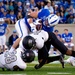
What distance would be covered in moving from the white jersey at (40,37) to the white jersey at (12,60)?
177mm

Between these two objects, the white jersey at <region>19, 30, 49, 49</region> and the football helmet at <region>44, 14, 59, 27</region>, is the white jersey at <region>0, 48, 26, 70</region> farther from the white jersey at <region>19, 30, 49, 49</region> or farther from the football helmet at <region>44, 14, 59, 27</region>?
the football helmet at <region>44, 14, 59, 27</region>

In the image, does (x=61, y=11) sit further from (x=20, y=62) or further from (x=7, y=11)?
(x=20, y=62)

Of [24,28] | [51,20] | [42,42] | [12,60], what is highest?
[51,20]

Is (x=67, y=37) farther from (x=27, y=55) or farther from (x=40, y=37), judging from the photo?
(x=27, y=55)

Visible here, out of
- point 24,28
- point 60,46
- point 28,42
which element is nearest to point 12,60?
point 28,42

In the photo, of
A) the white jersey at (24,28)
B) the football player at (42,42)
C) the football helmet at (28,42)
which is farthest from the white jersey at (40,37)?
the white jersey at (24,28)

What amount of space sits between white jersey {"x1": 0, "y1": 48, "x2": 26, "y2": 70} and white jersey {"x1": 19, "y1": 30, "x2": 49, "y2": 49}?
18cm

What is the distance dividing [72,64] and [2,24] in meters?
5.81

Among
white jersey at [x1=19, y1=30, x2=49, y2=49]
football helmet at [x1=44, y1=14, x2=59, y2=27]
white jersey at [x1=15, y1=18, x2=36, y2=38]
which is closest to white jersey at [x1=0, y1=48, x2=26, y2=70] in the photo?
white jersey at [x1=19, y1=30, x2=49, y2=49]

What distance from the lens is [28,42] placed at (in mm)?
6965

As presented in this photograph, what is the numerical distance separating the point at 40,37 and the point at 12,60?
651 millimetres

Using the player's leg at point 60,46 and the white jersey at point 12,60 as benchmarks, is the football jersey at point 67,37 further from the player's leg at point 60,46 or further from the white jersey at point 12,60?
the white jersey at point 12,60

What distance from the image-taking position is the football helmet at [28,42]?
22.9ft

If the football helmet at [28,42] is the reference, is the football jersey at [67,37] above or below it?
below
